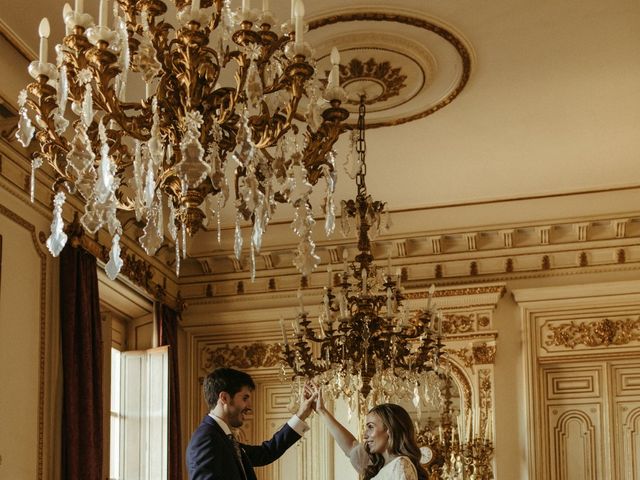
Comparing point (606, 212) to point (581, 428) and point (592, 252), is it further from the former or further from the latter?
point (581, 428)

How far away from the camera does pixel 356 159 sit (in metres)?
8.32

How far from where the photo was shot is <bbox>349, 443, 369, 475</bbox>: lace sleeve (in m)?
4.78

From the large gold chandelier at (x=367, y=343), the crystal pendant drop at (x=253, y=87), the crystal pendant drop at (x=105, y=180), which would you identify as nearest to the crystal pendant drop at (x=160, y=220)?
the crystal pendant drop at (x=105, y=180)

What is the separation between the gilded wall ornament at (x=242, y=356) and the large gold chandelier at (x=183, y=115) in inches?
205

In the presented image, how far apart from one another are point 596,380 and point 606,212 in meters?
1.33

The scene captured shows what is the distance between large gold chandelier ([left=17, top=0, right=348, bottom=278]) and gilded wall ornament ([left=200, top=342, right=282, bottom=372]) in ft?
17.1

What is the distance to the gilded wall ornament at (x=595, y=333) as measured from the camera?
8906mm

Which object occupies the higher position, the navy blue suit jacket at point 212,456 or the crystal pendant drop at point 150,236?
the crystal pendant drop at point 150,236

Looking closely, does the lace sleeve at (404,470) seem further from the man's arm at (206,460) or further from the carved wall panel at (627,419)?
the carved wall panel at (627,419)

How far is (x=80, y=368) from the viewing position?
7523 millimetres

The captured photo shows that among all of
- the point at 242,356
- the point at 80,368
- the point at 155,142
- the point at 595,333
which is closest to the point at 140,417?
the point at 242,356

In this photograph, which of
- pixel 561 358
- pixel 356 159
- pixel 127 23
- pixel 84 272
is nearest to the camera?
pixel 127 23

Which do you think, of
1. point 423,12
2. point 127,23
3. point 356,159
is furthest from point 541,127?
point 127,23

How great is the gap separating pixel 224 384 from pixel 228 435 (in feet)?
0.72
